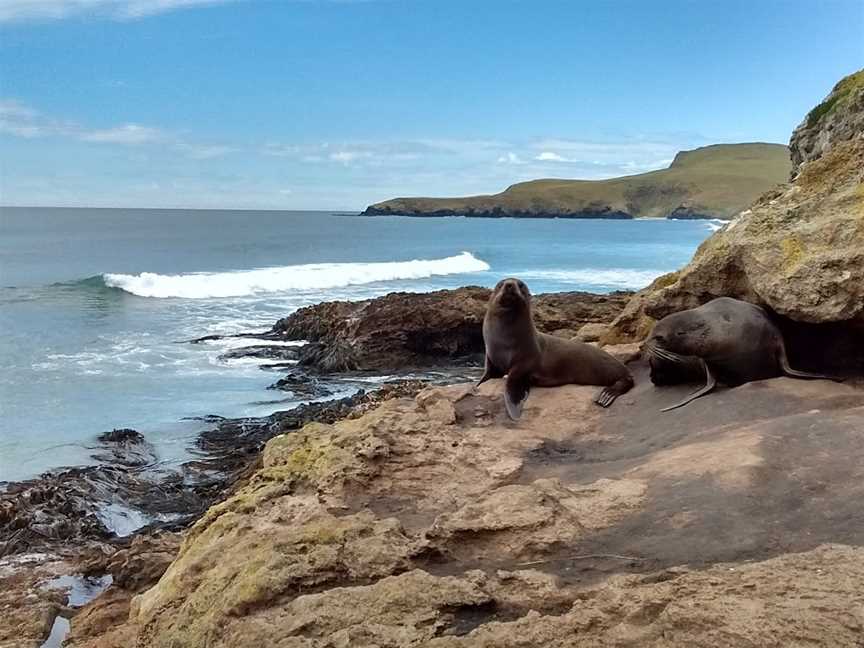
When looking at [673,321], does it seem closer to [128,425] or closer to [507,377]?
[507,377]

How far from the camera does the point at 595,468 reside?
15.4 feet

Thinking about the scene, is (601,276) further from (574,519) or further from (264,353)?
(574,519)

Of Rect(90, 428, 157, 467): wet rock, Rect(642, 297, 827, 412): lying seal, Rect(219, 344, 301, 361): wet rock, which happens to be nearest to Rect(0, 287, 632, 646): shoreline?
Rect(90, 428, 157, 467): wet rock

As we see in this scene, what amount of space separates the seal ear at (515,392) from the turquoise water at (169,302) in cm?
682

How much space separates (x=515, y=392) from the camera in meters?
6.46

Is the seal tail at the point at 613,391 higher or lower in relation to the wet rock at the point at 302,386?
higher

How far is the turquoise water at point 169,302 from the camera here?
47.2 ft

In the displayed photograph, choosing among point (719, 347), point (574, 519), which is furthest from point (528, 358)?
point (574, 519)

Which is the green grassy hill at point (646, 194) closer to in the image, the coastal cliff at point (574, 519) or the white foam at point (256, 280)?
the white foam at point (256, 280)

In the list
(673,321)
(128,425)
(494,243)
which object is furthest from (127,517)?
(494,243)

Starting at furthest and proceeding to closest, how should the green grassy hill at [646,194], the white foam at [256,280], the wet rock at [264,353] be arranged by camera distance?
the green grassy hill at [646,194] → the white foam at [256,280] → the wet rock at [264,353]

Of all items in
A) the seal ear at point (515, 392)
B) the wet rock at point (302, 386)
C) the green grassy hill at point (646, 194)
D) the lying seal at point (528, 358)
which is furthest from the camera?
the green grassy hill at point (646, 194)

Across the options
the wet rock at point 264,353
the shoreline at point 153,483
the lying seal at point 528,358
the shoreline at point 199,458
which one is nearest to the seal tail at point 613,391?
the lying seal at point 528,358

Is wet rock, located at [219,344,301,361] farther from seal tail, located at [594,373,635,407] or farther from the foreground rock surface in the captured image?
the foreground rock surface
